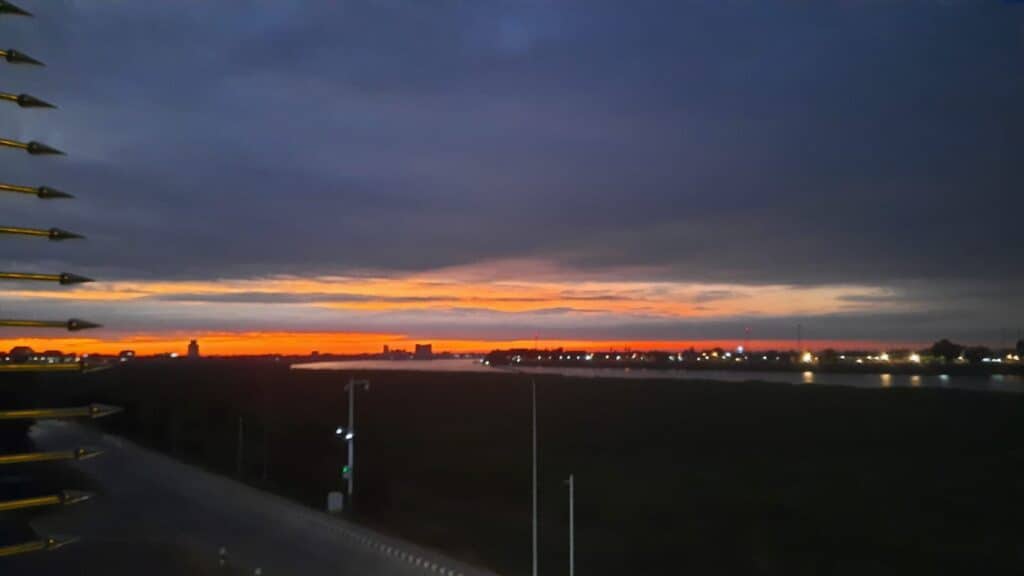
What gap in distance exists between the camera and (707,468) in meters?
37.6

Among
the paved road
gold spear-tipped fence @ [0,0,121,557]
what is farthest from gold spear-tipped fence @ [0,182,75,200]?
the paved road

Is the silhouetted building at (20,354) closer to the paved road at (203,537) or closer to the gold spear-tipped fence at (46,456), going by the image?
the gold spear-tipped fence at (46,456)

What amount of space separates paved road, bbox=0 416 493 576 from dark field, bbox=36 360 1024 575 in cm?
257

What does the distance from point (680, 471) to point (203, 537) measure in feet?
68.9

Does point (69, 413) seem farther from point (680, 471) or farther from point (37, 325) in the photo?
point (680, 471)

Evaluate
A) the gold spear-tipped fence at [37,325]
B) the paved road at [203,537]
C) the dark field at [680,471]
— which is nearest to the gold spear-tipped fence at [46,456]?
the gold spear-tipped fence at [37,325]

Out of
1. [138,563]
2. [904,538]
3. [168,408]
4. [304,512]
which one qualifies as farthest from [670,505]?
[168,408]

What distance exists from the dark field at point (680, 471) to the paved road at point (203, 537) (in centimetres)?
257

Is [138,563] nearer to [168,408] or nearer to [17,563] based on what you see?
[17,563]

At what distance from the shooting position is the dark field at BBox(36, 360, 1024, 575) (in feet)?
75.4

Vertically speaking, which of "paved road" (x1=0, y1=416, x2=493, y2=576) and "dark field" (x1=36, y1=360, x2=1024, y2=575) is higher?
"paved road" (x1=0, y1=416, x2=493, y2=576)

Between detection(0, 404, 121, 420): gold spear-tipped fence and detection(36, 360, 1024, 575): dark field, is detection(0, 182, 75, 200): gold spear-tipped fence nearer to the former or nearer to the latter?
detection(0, 404, 121, 420): gold spear-tipped fence

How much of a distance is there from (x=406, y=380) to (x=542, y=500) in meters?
82.6

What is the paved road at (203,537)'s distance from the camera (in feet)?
56.3
